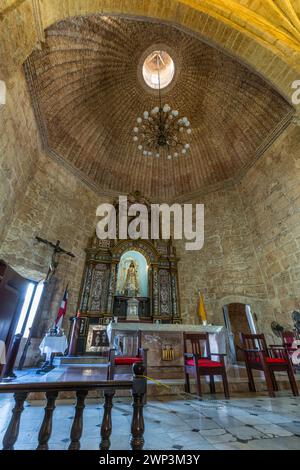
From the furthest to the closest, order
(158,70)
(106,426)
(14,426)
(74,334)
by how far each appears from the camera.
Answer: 1. (158,70)
2. (74,334)
3. (106,426)
4. (14,426)

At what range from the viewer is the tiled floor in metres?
2.01

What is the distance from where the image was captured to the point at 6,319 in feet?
16.8

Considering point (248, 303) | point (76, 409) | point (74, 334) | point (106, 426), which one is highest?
point (248, 303)

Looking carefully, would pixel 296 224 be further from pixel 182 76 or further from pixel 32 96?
pixel 32 96

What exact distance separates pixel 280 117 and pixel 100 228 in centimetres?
811

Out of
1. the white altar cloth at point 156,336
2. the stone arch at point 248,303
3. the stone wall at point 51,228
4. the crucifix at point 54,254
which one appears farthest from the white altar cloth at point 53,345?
the stone arch at point 248,303

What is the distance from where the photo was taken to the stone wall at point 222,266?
7984 mm

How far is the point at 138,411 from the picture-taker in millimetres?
1631

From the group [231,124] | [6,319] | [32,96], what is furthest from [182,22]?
[6,319]

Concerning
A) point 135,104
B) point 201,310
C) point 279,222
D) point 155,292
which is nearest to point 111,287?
point 155,292

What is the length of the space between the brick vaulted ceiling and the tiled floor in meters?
8.34

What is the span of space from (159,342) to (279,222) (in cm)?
594

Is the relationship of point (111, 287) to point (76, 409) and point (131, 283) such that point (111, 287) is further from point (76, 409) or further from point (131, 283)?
point (76, 409)

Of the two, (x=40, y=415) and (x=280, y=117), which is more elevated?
(x=280, y=117)
